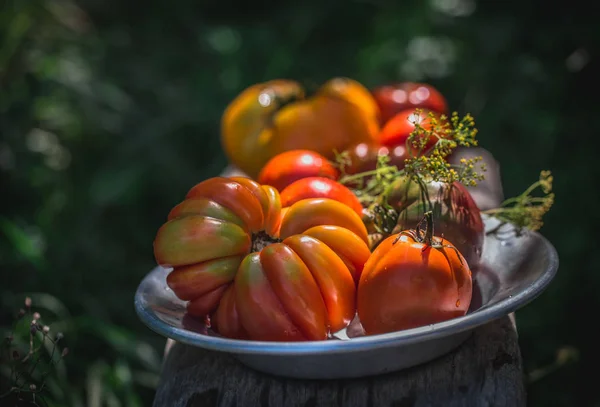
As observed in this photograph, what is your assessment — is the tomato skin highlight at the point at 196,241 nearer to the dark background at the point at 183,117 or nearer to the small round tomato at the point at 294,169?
the small round tomato at the point at 294,169

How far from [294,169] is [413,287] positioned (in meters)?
0.51

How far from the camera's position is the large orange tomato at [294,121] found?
1930 millimetres

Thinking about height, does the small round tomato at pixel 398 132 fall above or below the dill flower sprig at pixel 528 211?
above

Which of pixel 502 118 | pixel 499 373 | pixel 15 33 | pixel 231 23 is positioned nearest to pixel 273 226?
pixel 499 373

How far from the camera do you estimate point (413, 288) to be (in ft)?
3.70

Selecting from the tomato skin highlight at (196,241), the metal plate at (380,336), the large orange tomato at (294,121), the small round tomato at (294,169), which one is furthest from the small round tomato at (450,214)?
the large orange tomato at (294,121)

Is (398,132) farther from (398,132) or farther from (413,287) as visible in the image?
(413,287)

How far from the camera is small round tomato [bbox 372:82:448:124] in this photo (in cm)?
216

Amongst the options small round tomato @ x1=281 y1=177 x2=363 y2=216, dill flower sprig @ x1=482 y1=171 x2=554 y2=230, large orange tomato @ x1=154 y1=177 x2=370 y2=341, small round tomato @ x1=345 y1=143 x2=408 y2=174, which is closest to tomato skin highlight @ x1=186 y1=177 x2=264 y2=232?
large orange tomato @ x1=154 y1=177 x2=370 y2=341

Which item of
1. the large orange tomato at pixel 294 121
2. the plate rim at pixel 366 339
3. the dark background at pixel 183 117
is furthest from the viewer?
the dark background at pixel 183 117

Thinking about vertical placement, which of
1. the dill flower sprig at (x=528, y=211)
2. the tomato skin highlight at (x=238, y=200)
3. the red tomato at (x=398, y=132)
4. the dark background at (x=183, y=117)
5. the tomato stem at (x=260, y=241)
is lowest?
the dark background at (x=183, y=117)

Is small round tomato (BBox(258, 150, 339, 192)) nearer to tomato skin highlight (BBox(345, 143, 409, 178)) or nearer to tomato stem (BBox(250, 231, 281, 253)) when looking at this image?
tomato skin highlight (BBox(345, 143, 409, 178))

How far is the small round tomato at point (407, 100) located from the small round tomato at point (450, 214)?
81 centimetres

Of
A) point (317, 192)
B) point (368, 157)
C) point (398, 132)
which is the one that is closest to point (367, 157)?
point (368, 157)
